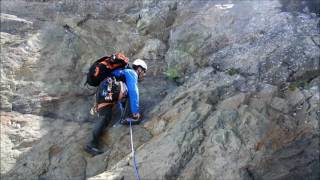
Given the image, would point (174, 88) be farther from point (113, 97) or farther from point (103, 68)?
point (103, 68)

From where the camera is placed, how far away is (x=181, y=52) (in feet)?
37.7

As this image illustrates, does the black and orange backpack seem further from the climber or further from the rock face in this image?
the rock face

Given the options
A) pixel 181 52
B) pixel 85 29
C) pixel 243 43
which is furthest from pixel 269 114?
pixel 85 29

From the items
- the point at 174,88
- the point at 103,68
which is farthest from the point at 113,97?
the point at 174,88

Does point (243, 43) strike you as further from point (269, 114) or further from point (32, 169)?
point (32, 169)

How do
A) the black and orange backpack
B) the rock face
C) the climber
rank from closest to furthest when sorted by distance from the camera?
the rock face
the climber
the black and orange backpack

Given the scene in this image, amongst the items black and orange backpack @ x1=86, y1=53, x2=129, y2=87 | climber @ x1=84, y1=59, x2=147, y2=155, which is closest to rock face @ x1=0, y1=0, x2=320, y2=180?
climber @ x1=84, y1=59, x2=147, y2=155

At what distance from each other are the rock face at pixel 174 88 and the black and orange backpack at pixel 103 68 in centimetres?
109

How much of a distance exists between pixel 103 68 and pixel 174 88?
1.73 meters

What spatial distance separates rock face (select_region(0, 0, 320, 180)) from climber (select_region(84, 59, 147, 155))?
222mm

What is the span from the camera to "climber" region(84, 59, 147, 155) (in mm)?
9844

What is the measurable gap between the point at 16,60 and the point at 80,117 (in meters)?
2.31

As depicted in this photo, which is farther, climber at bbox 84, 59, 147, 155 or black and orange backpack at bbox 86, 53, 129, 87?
black and orange backpack at bbox 86, 53, 129, 87

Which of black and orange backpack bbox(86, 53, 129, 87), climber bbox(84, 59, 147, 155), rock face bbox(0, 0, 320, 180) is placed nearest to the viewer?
rock face bbox(0, 0, 320, 180)
